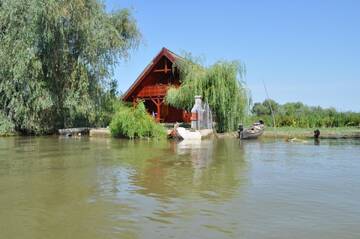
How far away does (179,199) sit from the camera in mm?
8758

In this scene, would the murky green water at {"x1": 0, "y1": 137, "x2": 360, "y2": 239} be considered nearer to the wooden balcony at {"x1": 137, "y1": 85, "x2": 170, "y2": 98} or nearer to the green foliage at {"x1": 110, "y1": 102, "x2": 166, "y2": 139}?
the green foliage at {"x1": 110, "y1": 102, "x2": 166, "y2": 139}

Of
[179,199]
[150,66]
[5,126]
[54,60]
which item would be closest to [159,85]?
[150,66]

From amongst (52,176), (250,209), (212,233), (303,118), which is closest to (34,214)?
(212,233)

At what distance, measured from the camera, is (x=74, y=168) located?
536 inches

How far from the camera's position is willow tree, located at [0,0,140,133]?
30578mm

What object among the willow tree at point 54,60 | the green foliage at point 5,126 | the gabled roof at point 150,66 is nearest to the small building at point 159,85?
the gabled roof at point 150,66

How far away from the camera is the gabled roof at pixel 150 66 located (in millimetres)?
37812

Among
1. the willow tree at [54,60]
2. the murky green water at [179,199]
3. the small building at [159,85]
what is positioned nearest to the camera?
the murky green water at [179,199]

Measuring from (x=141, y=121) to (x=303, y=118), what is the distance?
54.1 ft

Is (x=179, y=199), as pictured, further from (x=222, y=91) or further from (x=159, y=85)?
(x=159, y=85)

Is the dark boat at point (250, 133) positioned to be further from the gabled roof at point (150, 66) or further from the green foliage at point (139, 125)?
the gabled roof at point (150, 66)

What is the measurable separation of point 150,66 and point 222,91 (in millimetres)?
10739

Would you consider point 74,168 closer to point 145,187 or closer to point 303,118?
point 145,187

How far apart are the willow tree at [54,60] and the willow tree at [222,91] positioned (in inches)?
256
